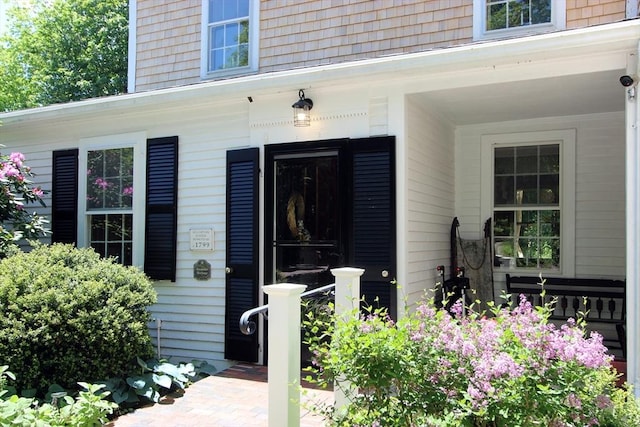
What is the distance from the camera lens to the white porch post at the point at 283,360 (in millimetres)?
2555

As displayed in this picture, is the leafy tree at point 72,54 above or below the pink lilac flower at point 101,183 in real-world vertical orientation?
above

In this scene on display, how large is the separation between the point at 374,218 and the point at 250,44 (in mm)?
3825

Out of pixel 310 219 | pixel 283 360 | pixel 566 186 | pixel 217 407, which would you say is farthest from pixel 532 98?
pixel 217 407

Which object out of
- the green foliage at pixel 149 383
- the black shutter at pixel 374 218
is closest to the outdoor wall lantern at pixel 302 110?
the black shutter at pixel 374 218

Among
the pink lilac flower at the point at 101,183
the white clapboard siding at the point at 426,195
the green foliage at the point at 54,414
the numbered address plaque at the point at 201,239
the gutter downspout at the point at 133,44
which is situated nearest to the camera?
the green foliage at the point at 54,414

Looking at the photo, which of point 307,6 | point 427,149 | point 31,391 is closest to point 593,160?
point 427,149

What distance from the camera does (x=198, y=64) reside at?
7.71m

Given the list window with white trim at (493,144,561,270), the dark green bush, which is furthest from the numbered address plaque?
window with white trim at (493,144,561,270)

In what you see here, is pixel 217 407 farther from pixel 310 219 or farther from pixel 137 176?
pixel 137 176

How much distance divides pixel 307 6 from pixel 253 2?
0.89m

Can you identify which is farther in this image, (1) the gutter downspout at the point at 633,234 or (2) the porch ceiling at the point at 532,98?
(2) the porch ceiling at the point at 532,98

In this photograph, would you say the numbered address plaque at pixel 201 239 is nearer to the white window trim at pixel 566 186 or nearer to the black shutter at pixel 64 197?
the black shutter at pixel 64 197

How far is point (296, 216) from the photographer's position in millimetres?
5297

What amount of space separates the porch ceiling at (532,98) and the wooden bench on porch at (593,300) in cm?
186
